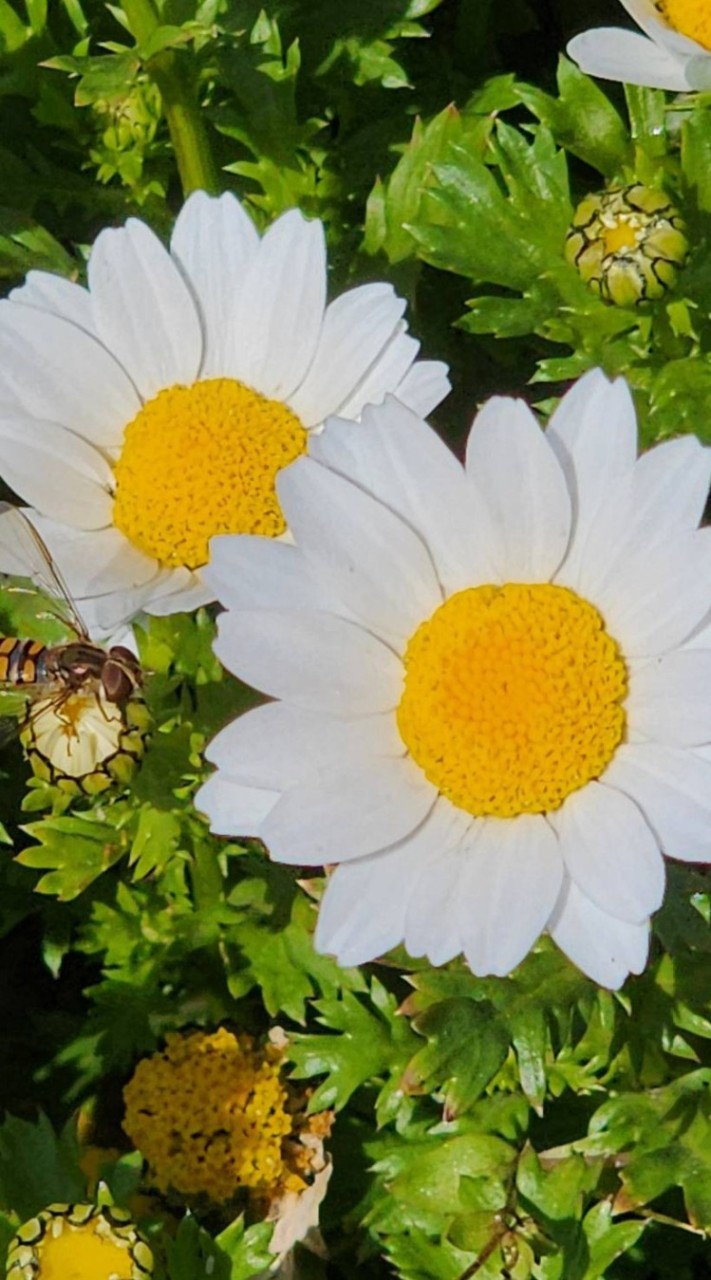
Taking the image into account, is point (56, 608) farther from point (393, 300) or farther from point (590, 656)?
point (590, 656)

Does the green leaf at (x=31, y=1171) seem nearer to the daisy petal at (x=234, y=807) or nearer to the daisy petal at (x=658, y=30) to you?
the daisy petal at (x=234, y=807)

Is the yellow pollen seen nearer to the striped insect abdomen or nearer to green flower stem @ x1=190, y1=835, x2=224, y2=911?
the striped insect abdomen

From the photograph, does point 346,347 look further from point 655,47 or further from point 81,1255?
point 81,1255

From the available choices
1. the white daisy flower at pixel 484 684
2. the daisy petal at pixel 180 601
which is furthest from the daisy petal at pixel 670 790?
the daisy petal at pixel 180 601

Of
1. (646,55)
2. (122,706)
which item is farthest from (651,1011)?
(646,55)

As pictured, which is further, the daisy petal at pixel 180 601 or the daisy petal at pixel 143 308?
the daisy petal at pixel 143 308
